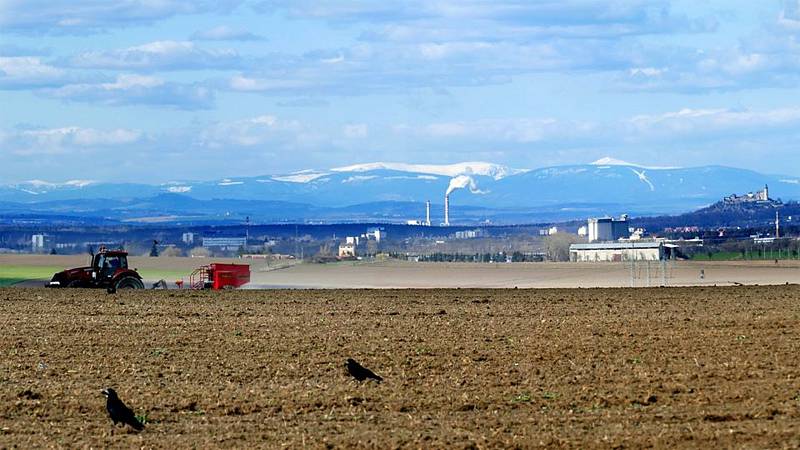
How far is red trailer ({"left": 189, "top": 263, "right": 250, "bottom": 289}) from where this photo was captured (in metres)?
59.5

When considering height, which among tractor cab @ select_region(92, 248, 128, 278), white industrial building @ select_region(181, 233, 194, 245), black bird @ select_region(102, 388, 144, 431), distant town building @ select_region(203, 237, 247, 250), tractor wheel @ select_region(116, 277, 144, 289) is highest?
white industrial building @ select_region(181, 233, 194, 245)

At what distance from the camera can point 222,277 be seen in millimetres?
59719

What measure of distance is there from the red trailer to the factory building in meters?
86.8

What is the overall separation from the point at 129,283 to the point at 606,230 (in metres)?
103

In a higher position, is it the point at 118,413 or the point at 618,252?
A: the point at 618,252

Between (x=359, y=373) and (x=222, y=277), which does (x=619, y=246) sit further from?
(x=359, y=373)

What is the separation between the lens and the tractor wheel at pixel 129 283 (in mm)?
52159

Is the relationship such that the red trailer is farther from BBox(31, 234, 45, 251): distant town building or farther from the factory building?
the factory building

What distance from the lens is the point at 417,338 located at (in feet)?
97.5

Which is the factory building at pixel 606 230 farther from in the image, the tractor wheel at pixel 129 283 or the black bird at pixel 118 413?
the black bird at pixel 118 413

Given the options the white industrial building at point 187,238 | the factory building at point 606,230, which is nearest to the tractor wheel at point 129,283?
the factory building at point 606,230

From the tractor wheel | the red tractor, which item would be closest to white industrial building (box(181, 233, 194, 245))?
the red tractor

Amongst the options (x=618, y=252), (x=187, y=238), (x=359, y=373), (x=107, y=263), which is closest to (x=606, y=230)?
(x=187, y=238)

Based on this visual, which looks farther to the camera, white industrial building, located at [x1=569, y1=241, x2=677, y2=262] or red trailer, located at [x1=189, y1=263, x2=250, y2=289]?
white industrial building, located at [x1=569, y1=241, x2=677, y2=262]
